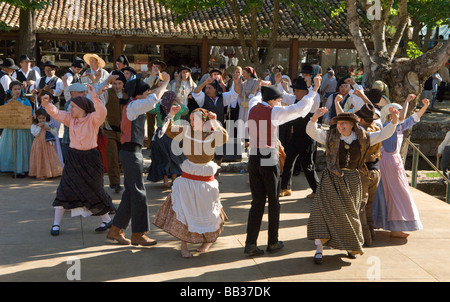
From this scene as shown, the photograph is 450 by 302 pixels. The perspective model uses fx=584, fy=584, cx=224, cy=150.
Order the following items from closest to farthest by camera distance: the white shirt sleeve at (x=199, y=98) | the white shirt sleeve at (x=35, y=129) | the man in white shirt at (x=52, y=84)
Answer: the white shirt sleeve at (x=35, y=129) < the white shirt sleeve at (x=199, y=98) < the man in white shirt at (x=52, y=84)

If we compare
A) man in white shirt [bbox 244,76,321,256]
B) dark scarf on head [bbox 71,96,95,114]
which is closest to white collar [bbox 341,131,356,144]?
man in white shirt [bbox 244,76,321,256]

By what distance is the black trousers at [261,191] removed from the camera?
5988 mm

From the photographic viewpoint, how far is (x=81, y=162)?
6.46m

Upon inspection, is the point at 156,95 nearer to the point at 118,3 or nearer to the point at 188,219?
the point at 188,219

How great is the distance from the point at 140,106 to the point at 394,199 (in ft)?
10.2

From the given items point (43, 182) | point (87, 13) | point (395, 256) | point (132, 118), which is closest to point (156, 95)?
point (132, 118)

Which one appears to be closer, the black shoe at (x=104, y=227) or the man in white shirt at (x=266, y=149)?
the man in white shirt at (x=266, y=149)

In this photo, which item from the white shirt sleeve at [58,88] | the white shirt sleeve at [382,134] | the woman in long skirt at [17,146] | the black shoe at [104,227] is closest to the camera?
the white shirt sleeve at [382,134]

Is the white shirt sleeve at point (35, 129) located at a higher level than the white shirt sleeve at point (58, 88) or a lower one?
lower

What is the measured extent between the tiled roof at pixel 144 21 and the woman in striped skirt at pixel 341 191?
1531cm

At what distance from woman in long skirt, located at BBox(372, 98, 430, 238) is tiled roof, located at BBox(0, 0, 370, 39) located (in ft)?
47.2

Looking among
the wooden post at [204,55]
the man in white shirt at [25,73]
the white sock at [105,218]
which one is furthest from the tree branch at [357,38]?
the wooden post at [204,55]

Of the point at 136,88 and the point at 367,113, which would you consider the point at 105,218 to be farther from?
the point at 367,113

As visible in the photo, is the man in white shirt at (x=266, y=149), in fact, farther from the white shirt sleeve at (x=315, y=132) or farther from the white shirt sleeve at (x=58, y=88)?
the white shirt sleeve at (x=58, y=88)
